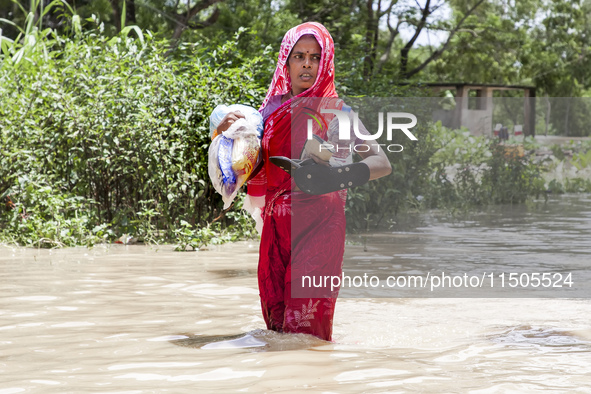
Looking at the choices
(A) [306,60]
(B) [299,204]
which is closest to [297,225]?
(B) [299,204]

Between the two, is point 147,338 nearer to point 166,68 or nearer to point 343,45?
point 166,68

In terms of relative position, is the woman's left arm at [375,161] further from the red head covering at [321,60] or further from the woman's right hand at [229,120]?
the woman's right hand at [229,120]

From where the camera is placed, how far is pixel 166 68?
7.89 meters

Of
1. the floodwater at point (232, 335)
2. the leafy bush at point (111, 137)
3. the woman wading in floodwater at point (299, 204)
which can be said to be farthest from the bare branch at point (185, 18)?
the woman wading in floodwater at point (299, 204)

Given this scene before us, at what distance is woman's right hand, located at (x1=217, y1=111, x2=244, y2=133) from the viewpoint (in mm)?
3242

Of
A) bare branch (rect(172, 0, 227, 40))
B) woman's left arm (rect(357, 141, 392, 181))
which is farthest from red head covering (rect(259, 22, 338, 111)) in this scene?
bare branch (rect(172, 0, 227, 40))

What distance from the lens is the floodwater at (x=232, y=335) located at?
120 inches

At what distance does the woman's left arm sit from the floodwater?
812mm

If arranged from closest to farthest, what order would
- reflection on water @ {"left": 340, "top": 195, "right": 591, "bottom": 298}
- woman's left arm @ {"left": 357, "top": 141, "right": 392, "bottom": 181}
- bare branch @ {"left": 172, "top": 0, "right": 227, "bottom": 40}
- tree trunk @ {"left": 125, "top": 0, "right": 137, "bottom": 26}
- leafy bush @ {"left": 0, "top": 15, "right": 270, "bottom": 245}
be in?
woman's left arm @ {"left": 357, "top": 141, "right": 392, "bottom": 181}
reflection on water @ {"left": 340, "top": 195, "right": 591, "bottom": 298}
leafy bush @ {"left": 0, "top": 15, "right": 270, "bottom": 245}
bare branch @ {"left": 172, "top": 0, "right": 227, "bottom": 40}
tree trunk @ {"left": 125, "top": 0, "right": 137, "bottom": 26}

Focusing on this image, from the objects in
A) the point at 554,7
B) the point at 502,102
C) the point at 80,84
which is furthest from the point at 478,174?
the point at 554,7

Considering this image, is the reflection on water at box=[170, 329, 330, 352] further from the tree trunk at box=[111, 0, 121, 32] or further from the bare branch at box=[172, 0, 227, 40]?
the tree trunk at box=[111, 0, 121, 32]

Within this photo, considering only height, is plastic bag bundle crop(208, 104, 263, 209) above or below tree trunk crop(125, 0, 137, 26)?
below

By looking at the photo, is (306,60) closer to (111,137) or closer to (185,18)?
(111,137)

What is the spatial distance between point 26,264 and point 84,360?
3.25 meters
